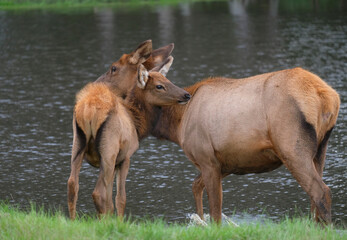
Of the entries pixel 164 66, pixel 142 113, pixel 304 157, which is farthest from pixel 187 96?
pixel 304 157

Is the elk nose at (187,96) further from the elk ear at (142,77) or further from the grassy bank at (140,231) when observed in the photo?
the grassy bank at (140,231)

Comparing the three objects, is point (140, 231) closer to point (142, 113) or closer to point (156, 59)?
point (142, 113)

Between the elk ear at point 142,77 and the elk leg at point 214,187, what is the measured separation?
1338 mm

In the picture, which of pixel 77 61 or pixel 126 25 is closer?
pixel 77 61

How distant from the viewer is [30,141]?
1209cm

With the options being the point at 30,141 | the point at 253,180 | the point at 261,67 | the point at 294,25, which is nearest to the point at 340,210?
the point at 253,180

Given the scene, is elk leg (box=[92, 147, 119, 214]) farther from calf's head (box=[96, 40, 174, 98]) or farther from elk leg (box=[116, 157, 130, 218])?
calf's head (box=[96, 40, 174, 98])

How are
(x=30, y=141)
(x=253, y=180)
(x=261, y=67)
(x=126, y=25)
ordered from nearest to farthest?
(x=253, y=180) < (x=30, y=141) < (x=261, y=67) < (x=126, y=25)

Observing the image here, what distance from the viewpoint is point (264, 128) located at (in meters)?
6.61

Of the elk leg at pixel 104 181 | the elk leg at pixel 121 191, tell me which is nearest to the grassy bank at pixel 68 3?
the elk leg at pixel 121 191

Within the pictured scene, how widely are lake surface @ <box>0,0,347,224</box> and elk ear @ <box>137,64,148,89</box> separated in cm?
162

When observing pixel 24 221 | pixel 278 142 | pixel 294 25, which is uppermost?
pixel 278 142

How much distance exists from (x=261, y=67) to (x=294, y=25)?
30.8ft

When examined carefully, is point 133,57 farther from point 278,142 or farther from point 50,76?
point 50,76
